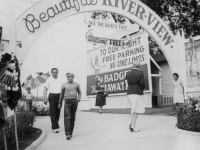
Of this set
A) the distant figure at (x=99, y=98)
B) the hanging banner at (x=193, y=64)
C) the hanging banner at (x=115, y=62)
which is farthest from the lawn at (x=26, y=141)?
the hanging banner at (x=115, y=62)

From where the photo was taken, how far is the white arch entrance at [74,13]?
6785mm

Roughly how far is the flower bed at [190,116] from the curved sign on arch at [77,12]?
6.00 feet

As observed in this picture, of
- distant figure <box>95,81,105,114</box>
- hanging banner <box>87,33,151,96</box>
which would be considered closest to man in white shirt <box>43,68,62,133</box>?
distant figure <box>95,81,105,114</box>

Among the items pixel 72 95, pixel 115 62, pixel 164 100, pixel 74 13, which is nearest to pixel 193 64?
pixel 72 95

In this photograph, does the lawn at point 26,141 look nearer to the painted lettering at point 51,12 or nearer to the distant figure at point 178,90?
the painted lettering at point 51,12

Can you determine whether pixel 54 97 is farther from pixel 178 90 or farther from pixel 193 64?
pixel 178 90

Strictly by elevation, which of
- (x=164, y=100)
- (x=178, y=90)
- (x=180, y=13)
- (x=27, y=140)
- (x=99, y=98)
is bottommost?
(x=27, y=140)

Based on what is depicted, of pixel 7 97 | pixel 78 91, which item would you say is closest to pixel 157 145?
pixel 78 91

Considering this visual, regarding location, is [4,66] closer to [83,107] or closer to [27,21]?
[27,21]

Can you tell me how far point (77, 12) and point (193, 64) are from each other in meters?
4.35

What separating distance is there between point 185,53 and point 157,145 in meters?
4.48

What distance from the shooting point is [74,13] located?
25.0 feet

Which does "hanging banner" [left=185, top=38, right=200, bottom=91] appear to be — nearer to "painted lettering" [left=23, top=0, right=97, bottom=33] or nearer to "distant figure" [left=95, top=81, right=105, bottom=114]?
"painted lettering" [left=23, top=0, right=97, bottom=33]

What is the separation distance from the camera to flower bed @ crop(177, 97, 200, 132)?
7.65 metres
